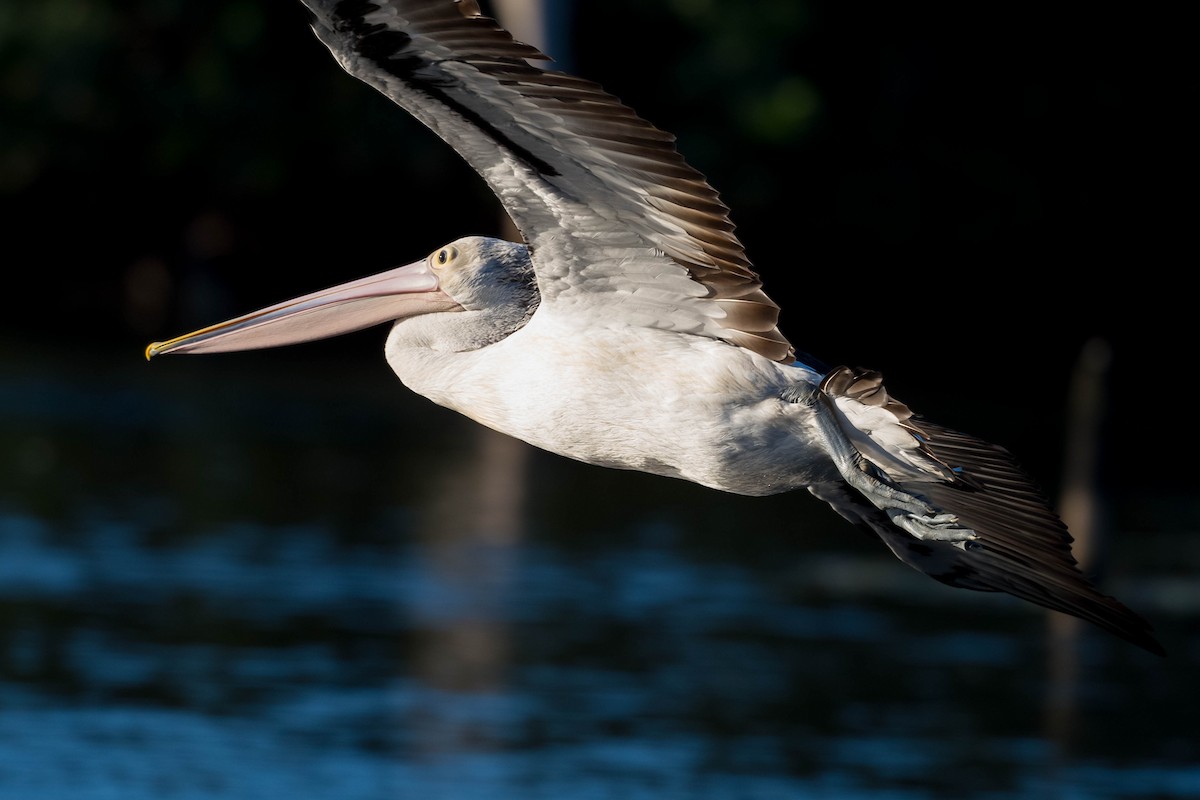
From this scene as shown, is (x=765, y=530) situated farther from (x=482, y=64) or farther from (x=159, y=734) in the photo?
(x=482, y=64)

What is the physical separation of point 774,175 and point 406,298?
3222 cm

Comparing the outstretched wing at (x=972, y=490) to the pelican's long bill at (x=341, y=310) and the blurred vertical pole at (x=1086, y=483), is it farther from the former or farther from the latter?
the blurred vertical pole at (x=1086, y=483)

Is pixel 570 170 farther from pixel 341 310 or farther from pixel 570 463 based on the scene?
pixel 570 463

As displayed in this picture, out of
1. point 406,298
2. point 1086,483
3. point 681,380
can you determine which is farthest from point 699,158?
point 681,380

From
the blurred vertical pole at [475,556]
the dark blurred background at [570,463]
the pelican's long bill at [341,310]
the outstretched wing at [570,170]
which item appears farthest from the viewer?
the blurred vertical pole at [475,556]

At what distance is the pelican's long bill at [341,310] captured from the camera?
5.76 meters

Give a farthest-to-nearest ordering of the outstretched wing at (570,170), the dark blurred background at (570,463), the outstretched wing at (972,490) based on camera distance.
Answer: the dark blurred background at (570,463), the outstretched wing at (972,490), the outstretched wing at (570,170)

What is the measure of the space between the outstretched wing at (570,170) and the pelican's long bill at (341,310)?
1.57ft

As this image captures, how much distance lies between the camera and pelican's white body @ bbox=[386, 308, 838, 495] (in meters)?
5.40

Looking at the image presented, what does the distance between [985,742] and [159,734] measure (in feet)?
24.0

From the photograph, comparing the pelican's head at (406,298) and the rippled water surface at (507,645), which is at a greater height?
the pelican's head at (406,298)

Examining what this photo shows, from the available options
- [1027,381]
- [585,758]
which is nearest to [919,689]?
[585,758]

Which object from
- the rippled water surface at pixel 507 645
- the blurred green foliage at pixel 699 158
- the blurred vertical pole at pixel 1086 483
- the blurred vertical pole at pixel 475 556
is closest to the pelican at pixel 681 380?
the rippled water surface at pixel 507 645

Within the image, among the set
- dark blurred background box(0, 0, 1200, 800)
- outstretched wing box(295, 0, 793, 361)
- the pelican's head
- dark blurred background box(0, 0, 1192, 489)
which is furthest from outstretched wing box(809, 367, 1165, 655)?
dark blurred background box(0, 0, 1192, 489)
